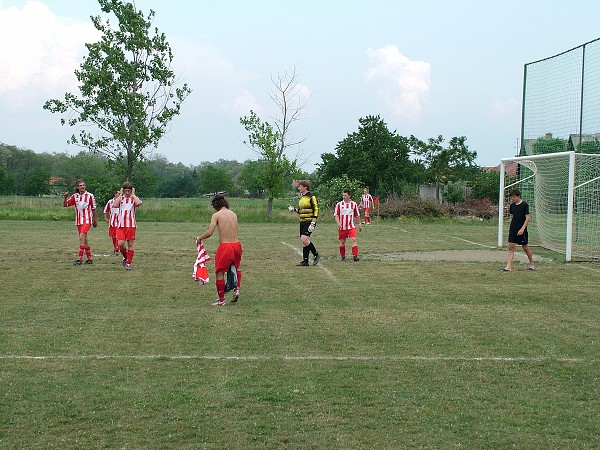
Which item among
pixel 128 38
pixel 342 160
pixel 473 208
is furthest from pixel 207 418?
pixel 342 160

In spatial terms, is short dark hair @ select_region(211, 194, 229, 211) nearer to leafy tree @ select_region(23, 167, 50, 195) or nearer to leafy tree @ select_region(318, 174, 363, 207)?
leafy tree @ select_region(318, 174, 363, 207)

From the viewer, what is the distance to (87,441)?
5.33m

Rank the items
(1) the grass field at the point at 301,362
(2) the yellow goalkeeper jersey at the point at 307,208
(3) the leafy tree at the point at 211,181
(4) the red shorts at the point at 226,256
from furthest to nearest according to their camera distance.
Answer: (3) the leafy tree at the point at 211,181, (2) the yellow goalkeeper jersey at the point at 307,208, (4) the red shorts at the point at 226,256, (1) the grass field at the point at 301,362

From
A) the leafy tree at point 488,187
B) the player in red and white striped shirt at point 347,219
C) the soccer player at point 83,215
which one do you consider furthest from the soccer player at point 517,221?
the leafy tree at point 488,187

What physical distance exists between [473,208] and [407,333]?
38252 mm

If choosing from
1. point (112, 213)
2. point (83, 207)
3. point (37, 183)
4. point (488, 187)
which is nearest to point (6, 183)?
point (37, 183)

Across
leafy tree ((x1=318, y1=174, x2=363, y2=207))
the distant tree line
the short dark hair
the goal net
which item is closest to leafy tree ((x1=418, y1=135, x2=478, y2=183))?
the distant tree line

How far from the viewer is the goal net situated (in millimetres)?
19856

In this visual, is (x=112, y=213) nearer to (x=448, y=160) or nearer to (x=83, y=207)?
(x=83, y=207)

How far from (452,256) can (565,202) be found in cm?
402

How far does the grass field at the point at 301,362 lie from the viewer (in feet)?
18.4

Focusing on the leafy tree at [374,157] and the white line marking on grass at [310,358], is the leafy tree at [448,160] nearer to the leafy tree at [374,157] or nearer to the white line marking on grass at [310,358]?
the leafy tree at [374,157]

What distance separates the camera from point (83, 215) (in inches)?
688

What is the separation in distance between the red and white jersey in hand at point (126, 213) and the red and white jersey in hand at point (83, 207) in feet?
4.69
